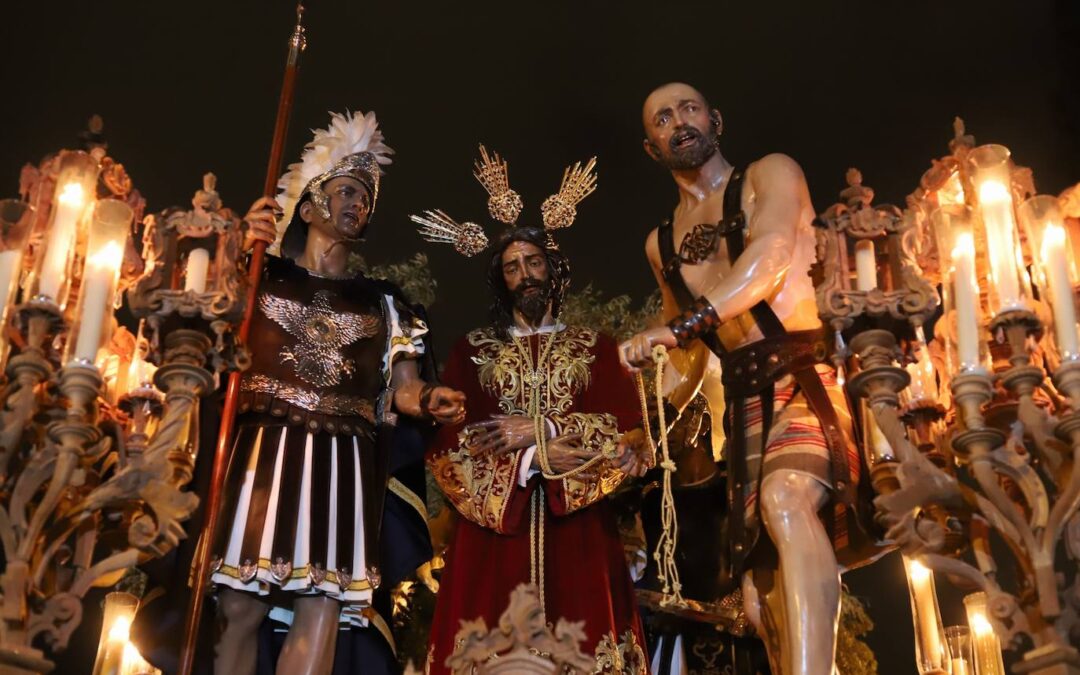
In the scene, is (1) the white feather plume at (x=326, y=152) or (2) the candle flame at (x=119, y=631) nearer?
(2) the candle flame at (x=119, y=631)

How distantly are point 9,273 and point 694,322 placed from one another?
2338mm

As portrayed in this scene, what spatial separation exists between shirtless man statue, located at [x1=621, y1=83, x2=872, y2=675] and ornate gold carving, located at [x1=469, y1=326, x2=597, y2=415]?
0.41 m

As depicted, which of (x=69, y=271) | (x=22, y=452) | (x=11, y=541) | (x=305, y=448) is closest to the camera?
(x=11, y=541)

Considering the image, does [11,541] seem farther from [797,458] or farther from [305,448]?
[797,458]

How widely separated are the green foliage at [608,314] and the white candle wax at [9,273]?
318cm

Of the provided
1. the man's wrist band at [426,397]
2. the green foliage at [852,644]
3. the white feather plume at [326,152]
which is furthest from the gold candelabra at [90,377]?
the green foliage at [852,644]

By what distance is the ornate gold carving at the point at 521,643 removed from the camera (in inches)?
173

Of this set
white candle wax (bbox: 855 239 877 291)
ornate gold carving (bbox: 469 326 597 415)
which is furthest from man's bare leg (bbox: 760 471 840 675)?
ornate gold carving (bbox: 469 326 597 415)

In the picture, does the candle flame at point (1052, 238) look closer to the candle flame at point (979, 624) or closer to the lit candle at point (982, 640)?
the lit candle at point (982, 640)

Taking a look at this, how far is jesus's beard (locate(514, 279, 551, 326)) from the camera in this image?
5551 millimetres

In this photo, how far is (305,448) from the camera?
491 centimetres

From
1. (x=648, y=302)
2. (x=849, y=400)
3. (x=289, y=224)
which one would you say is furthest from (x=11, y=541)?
(x=648, y=302)

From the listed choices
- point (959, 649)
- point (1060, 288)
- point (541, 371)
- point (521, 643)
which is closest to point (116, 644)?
point (521, 643)

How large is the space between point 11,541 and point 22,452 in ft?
1.19
